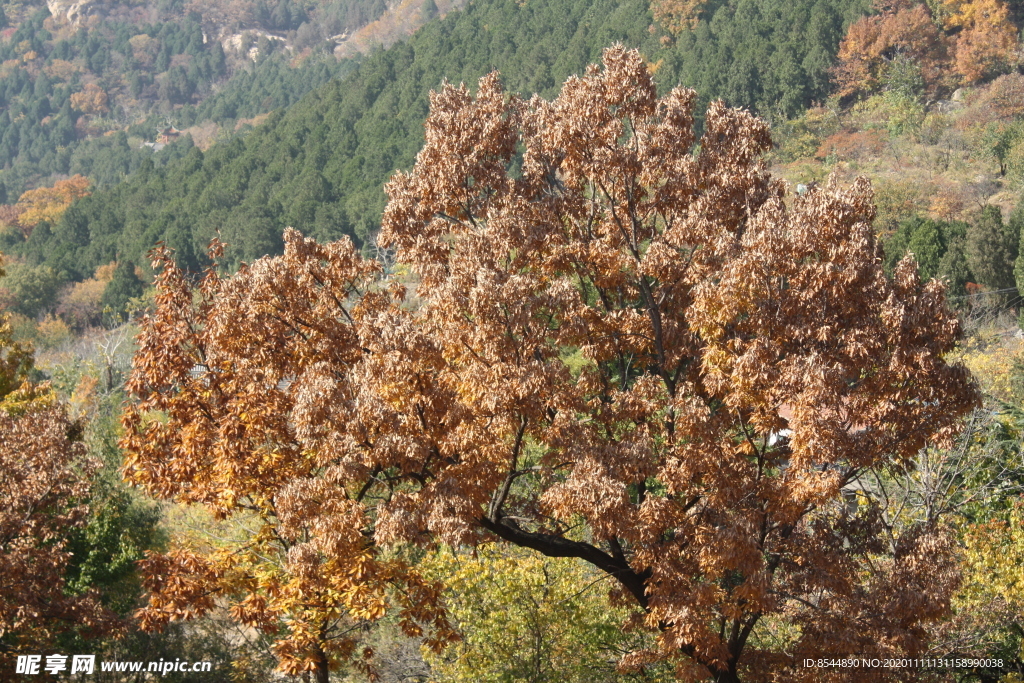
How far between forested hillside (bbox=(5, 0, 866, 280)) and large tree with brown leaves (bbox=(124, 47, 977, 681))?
169 ft

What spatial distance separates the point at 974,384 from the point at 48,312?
73.6 metres

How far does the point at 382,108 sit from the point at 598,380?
70264 millimetres

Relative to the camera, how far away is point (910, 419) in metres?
8.66

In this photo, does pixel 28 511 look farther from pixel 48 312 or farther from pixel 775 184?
pixel 48 312

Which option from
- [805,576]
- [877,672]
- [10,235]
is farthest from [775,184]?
[10,235]

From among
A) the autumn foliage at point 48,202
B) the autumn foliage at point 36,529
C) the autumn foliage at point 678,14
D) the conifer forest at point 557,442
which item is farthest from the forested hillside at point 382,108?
the autumn foliage at point 36,529

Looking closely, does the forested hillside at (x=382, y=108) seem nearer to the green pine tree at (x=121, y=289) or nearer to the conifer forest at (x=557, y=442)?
the green pine tree at (x=121, y=289)

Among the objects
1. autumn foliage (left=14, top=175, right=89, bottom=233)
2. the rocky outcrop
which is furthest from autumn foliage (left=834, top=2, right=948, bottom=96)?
the rocky outcrop

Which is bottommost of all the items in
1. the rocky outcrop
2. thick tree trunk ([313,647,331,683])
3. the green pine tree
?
the green pine tree

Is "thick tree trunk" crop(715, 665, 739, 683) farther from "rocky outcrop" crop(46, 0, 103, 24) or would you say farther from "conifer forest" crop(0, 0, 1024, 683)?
"rocky outcrop" crop(46, 0, 103, 24)

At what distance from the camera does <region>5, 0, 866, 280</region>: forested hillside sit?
60.8 m

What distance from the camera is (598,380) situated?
32.1ft

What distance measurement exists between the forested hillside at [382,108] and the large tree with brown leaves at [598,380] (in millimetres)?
51624

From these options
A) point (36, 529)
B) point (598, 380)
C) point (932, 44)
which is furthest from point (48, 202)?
point (598, 380)
